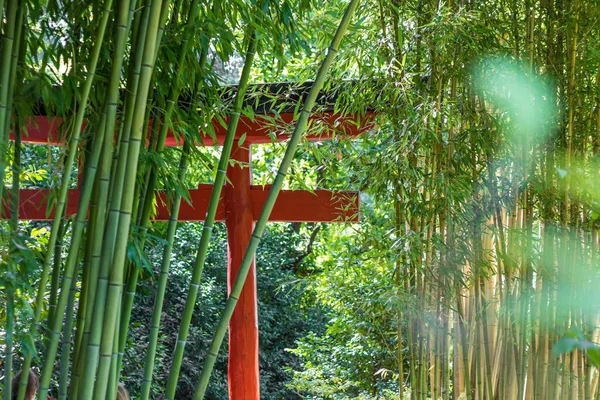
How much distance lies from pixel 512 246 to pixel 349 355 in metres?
2.97

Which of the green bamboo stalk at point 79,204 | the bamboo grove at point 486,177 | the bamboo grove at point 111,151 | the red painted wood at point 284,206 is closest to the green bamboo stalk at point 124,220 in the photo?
the bamboo grove at point 111,151

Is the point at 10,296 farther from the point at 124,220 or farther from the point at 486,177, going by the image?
the point at 486,177

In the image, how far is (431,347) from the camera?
3.39 metres

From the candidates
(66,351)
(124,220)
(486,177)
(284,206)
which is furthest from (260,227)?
(284,206)

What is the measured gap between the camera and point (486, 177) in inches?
135

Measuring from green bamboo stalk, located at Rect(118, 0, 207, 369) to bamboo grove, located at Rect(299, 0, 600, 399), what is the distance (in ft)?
3.89

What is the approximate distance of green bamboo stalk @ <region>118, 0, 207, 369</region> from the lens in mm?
1986

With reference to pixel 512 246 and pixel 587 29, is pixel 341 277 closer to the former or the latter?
pixel 512 246

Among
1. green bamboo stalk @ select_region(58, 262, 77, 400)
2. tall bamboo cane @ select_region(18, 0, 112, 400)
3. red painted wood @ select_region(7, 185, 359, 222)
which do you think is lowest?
green bamboo stalk @ select_region(58, 262, 77, 400)

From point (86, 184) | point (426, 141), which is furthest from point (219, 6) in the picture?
point (426, 141)

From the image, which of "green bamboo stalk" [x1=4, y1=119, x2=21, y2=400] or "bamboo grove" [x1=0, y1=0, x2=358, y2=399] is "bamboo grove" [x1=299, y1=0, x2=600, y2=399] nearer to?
"bamboo grove" [x1=0, y1=0, x2=358, y2=399]

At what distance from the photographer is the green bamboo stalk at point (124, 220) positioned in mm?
1718

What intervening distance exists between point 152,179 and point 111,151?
0.32 meters

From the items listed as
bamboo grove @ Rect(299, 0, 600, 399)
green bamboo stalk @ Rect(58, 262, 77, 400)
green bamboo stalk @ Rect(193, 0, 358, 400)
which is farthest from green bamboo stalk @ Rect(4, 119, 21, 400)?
bamboo grove @ Rect(299, 0, 600, 399)
